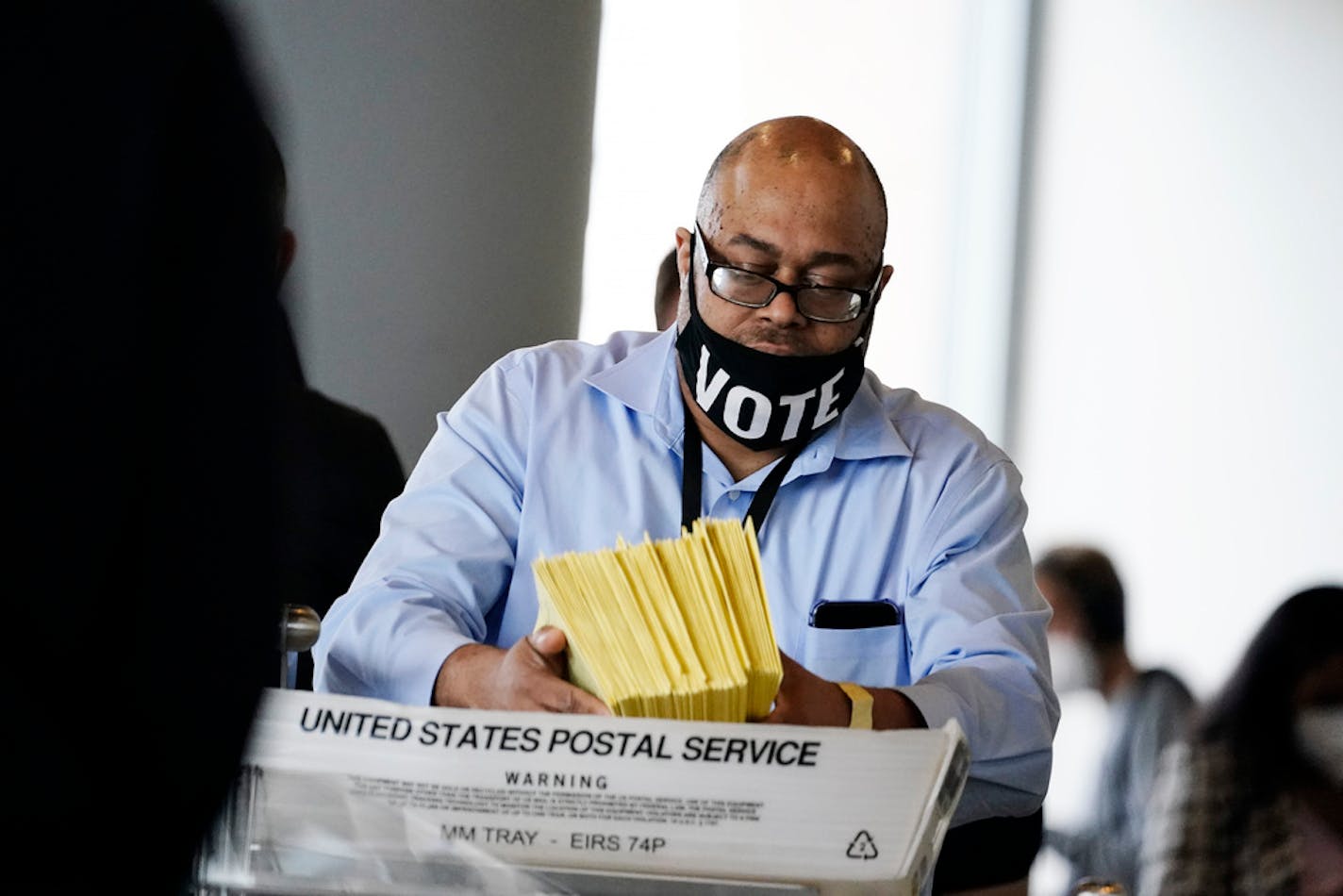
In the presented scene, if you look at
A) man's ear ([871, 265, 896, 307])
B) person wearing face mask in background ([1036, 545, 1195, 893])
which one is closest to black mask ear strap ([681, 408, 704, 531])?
man's ear ([871, 265, 896, 307])

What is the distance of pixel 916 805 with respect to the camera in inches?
42.3

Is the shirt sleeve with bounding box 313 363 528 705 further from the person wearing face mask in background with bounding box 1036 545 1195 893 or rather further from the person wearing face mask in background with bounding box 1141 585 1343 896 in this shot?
the person wearing face mask in background with bounding box 1036 545 1195 893

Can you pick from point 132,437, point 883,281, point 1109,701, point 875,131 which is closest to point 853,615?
point 883,281

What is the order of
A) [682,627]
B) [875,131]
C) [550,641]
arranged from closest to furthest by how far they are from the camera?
1. [682,627]
2. [550,641]
3. [875,131]

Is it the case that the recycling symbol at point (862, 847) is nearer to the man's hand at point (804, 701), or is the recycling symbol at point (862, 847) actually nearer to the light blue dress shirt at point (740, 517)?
the man's hand at point (804, 701)

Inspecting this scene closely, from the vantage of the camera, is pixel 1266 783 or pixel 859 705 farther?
pixel 1266 783

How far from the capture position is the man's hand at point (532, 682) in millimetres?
1322

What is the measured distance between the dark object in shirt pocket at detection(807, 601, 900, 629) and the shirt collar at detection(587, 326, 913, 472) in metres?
0.17

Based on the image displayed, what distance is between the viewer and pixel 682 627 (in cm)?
124

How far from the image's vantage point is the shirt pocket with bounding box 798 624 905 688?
6.00 feet

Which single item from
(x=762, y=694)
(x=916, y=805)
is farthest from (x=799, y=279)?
(x=916, y=805)

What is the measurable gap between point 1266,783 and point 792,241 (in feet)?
5.78

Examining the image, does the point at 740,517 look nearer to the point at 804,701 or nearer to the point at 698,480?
the point at 698,480

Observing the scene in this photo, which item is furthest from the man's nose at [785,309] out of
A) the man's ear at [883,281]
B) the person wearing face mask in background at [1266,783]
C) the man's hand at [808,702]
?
the person wearing face mask in background at [1266,783]
